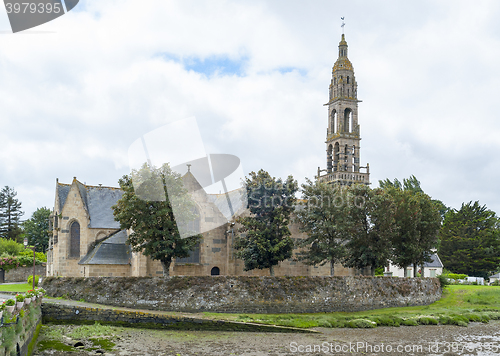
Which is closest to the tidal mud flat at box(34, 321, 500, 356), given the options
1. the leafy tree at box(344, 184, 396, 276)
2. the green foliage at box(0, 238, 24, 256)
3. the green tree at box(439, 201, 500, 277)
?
the leafy tree at box(344, 184, 396, 276)

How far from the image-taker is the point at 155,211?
34.8 meters

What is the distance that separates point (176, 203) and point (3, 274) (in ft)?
110

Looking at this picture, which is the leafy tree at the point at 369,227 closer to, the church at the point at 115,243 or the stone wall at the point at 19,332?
the church at the point at 115,243

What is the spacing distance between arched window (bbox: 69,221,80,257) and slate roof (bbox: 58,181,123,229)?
154cm

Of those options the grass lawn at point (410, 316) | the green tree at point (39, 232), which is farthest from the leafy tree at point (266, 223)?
the green tree at point (39, 232)

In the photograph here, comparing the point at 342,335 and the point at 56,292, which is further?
the point at 56,292

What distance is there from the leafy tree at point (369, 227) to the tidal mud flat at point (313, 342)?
33.4 ft

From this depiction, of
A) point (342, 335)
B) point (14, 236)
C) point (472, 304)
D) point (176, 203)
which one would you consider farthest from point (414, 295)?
point (14, 236)

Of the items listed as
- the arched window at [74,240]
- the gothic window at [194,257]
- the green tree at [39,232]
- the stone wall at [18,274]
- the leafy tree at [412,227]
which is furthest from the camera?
the green tree at [39,232]

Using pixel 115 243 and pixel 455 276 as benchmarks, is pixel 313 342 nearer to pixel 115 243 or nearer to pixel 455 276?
pixel 115 243

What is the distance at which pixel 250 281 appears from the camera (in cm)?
3275

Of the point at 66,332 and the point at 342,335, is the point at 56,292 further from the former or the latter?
the point at 342,335

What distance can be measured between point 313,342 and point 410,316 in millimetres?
11216

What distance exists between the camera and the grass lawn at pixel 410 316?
1166 inches
